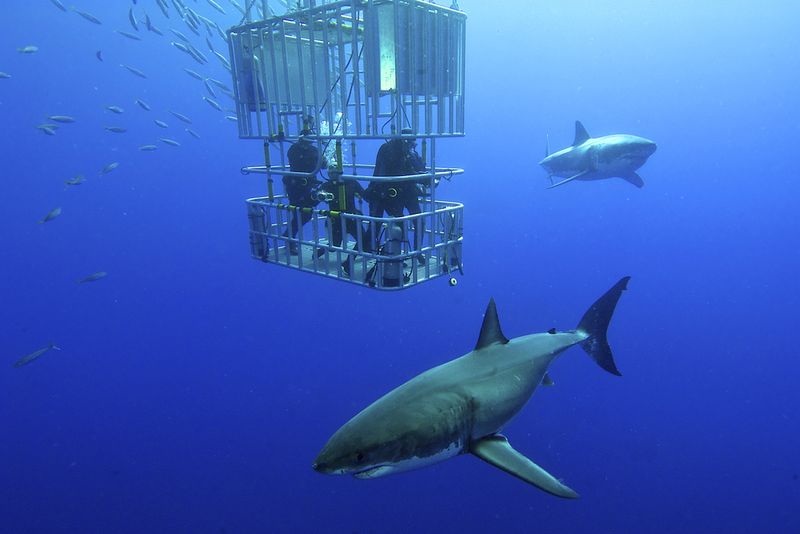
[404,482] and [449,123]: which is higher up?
[449,123]

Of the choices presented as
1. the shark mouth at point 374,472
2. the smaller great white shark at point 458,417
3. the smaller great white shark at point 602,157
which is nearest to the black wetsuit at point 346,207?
the smaller great white shark at point 458,417

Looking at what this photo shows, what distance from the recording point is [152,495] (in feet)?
34.6

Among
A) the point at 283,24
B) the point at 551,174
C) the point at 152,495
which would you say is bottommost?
the point at 152,495

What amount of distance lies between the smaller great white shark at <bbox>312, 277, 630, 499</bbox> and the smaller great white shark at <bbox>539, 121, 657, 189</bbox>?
7.63 meters

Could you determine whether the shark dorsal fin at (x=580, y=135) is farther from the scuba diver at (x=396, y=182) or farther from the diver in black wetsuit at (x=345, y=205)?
the diver in black wetsuit at (x=345, y=205)

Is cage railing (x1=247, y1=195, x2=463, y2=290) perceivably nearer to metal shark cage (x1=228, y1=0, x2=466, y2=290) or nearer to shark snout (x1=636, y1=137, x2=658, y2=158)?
metal shark cage (x1=228, y1=0, x2=466, y2=290)

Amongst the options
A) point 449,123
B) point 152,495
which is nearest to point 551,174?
Result: point 449,123

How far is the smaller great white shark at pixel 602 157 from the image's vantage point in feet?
34.2

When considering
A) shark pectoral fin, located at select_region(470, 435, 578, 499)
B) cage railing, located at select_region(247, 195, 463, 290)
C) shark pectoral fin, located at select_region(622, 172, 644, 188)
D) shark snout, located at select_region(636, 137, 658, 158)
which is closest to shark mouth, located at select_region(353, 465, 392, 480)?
shark pectoral fin, located at select_region(470, 435, 578, 499)

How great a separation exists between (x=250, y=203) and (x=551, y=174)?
859 centimetres

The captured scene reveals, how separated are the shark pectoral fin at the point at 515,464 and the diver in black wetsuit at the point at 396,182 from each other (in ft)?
11.4

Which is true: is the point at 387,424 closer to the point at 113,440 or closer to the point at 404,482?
the point at 404,482

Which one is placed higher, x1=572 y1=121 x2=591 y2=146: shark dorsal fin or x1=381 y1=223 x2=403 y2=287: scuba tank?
x1=572 y1=121 x2=591 y2=146: shark dorsal fin

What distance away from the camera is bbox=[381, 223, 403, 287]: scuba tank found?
17.7 ft
